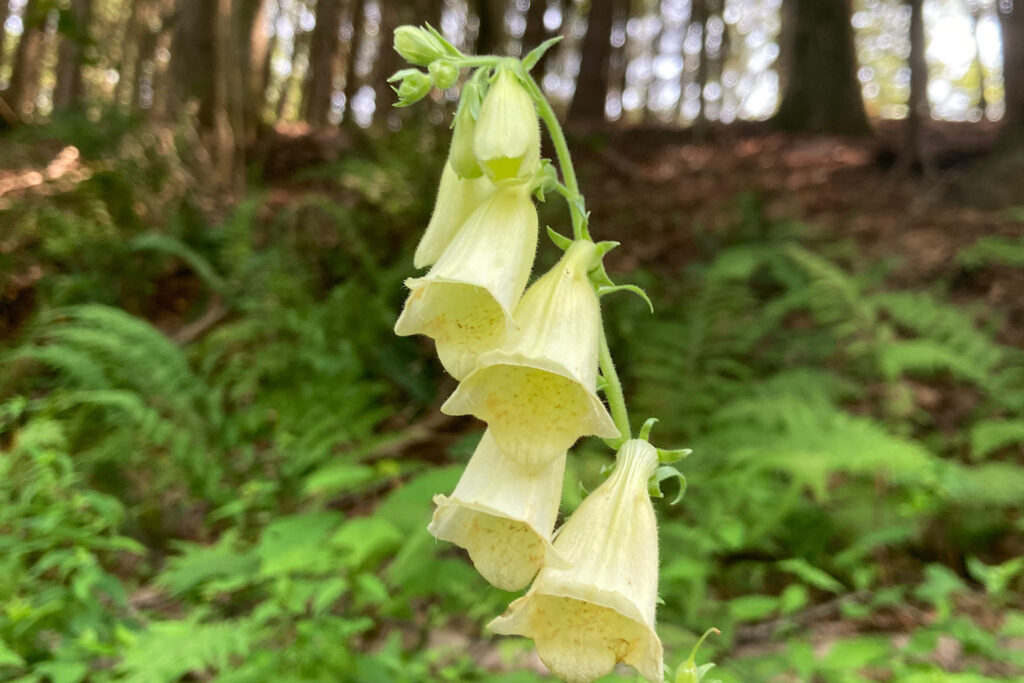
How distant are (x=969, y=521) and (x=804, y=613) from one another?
80 centimetres

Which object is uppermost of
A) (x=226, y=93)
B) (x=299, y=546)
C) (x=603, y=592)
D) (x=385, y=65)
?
(x=385, y=65)

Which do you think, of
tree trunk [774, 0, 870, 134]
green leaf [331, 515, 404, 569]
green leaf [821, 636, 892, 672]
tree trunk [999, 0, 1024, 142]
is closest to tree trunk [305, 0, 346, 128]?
tree trunk [774, 0, 870, 134]

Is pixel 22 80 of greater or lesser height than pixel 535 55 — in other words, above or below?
above

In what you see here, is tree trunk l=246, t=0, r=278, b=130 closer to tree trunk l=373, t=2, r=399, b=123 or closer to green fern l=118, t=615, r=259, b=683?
tree trunk l=373, t=2, r=399, b=123

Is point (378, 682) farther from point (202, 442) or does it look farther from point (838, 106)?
point (838, 106)

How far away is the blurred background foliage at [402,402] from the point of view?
2.03 m

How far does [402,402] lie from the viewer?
13.9 feet

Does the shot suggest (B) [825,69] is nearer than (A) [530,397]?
No

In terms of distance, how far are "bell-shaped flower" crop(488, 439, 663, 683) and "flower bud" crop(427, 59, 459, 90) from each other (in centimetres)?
67

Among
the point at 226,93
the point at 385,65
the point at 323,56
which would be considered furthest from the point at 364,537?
the point at 323,56

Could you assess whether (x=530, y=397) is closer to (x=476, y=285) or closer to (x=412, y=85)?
(x=476, y=285)

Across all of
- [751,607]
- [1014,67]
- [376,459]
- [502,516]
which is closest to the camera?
[502,516]

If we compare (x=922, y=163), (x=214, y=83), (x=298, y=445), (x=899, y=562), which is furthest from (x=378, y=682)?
(x=922, y=163)

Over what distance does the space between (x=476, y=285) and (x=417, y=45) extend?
43cm
